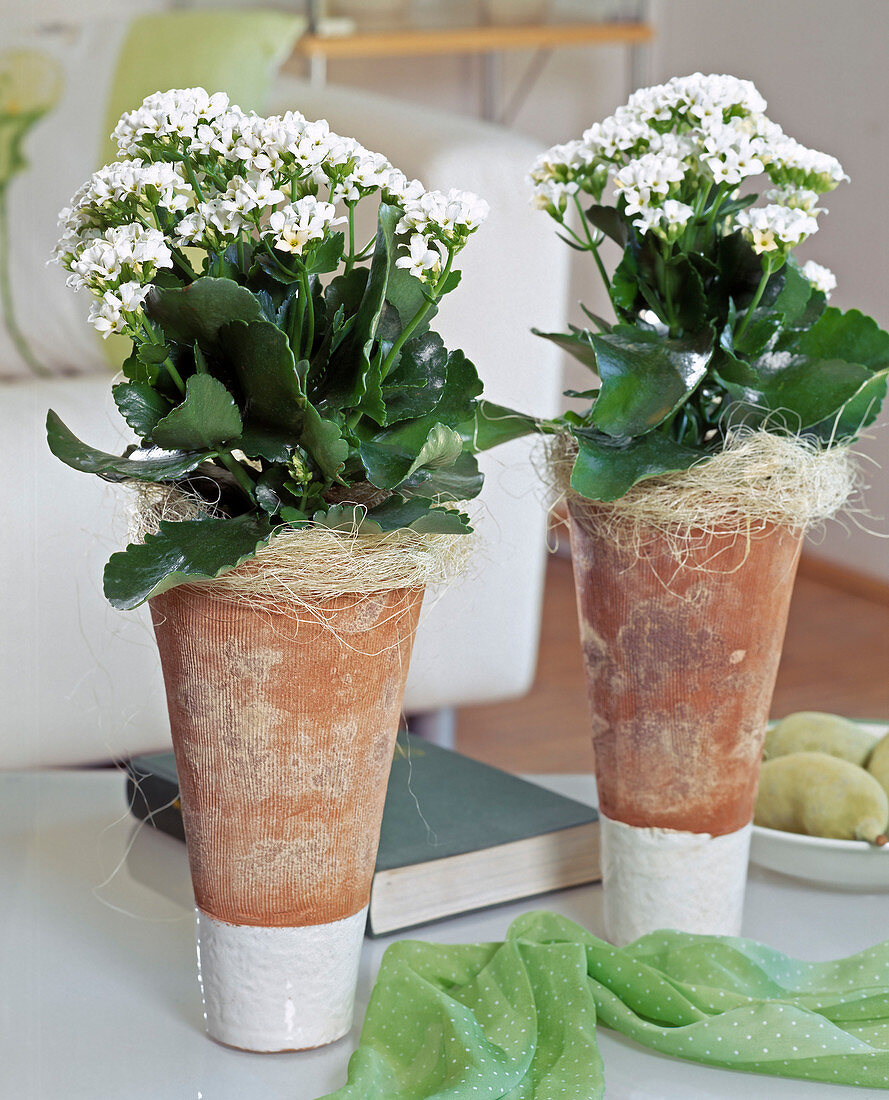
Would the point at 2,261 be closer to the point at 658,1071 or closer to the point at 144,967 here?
the point at 144,967

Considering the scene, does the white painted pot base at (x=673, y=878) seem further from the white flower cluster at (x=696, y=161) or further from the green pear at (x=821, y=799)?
the white flower cluster at (x=696, y=161)

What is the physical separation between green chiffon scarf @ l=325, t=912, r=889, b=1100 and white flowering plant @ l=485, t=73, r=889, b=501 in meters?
0.22

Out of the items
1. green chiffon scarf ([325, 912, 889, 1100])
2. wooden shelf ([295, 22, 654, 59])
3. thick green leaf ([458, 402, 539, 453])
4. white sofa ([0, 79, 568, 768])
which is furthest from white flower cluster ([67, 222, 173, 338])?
wooden shelf ([295, 22, 654, 59])

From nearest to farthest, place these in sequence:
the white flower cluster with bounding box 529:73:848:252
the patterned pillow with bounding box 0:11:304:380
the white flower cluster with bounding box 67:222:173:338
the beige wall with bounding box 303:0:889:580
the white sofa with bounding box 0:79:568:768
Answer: the white flower cluster with bounding box 67:222:173:338 → the white flower cluster with bounding box 529:73:848:252 → the white sofa with bounding box 0:79:568:768 → the patterned pillow with bounding box 0:11:304:380 → the beige wall with bounding box 303:0:889:580

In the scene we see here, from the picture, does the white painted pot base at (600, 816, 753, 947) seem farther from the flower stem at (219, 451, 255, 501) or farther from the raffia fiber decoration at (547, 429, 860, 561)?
the flower stem at (219, 451, 255, 501)

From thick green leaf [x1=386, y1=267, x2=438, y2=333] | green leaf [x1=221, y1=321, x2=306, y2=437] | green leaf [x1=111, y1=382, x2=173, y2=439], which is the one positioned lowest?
green leaf [x1=111, y1=382, x2=173, y2=439]

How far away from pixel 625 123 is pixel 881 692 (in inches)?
66.7

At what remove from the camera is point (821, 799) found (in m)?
0.70

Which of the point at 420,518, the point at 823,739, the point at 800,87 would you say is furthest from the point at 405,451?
the point at 800,87

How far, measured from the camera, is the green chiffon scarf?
1.71ft

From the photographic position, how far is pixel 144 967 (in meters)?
0.63

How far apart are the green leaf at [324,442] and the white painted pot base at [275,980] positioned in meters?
0.20

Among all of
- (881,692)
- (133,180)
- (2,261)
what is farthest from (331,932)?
(881,692)

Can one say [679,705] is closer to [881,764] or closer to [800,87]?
[881,764]
